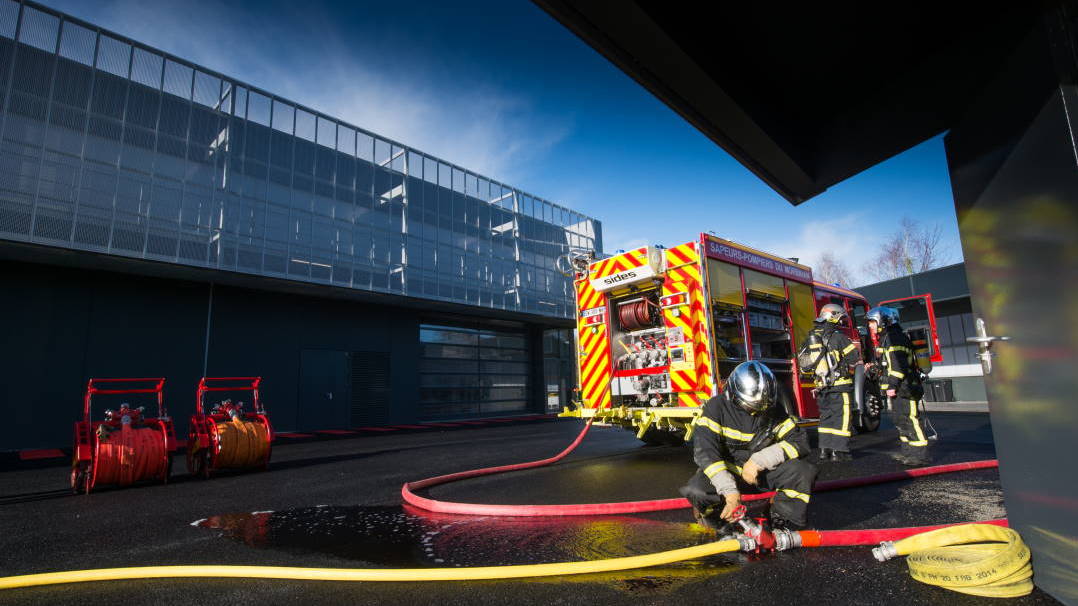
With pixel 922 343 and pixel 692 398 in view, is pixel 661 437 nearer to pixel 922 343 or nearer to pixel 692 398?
pixel 692 398

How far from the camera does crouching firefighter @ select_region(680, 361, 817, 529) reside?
3.15m

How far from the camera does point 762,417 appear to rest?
11.4 ft

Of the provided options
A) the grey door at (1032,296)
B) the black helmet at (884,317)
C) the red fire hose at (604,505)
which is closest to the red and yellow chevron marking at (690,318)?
the red fire hose at (604,505)

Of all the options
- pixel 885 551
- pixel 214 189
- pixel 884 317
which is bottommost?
pixel 885 551

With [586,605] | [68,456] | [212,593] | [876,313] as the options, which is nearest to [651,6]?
[586,605]

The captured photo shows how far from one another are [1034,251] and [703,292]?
4.32m

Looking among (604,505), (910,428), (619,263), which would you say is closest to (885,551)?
(604,505)

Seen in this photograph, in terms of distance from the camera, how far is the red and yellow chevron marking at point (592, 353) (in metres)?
7.48

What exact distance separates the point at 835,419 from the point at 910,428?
0.88m

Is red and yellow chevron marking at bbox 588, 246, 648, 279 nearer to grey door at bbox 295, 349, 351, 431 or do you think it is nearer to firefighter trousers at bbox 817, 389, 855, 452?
firefighter trousers at bbox 817, 389, 855, 452

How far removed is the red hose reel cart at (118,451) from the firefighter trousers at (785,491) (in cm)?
603

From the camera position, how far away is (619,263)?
23.8 feet

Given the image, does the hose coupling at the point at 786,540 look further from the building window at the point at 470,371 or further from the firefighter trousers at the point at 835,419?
the building window at the point at 470,371

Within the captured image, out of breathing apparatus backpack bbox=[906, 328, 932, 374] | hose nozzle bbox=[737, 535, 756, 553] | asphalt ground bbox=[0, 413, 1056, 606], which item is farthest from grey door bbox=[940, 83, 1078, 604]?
breathing apparatus backpack bbox=[906, 328, 932, 374]
